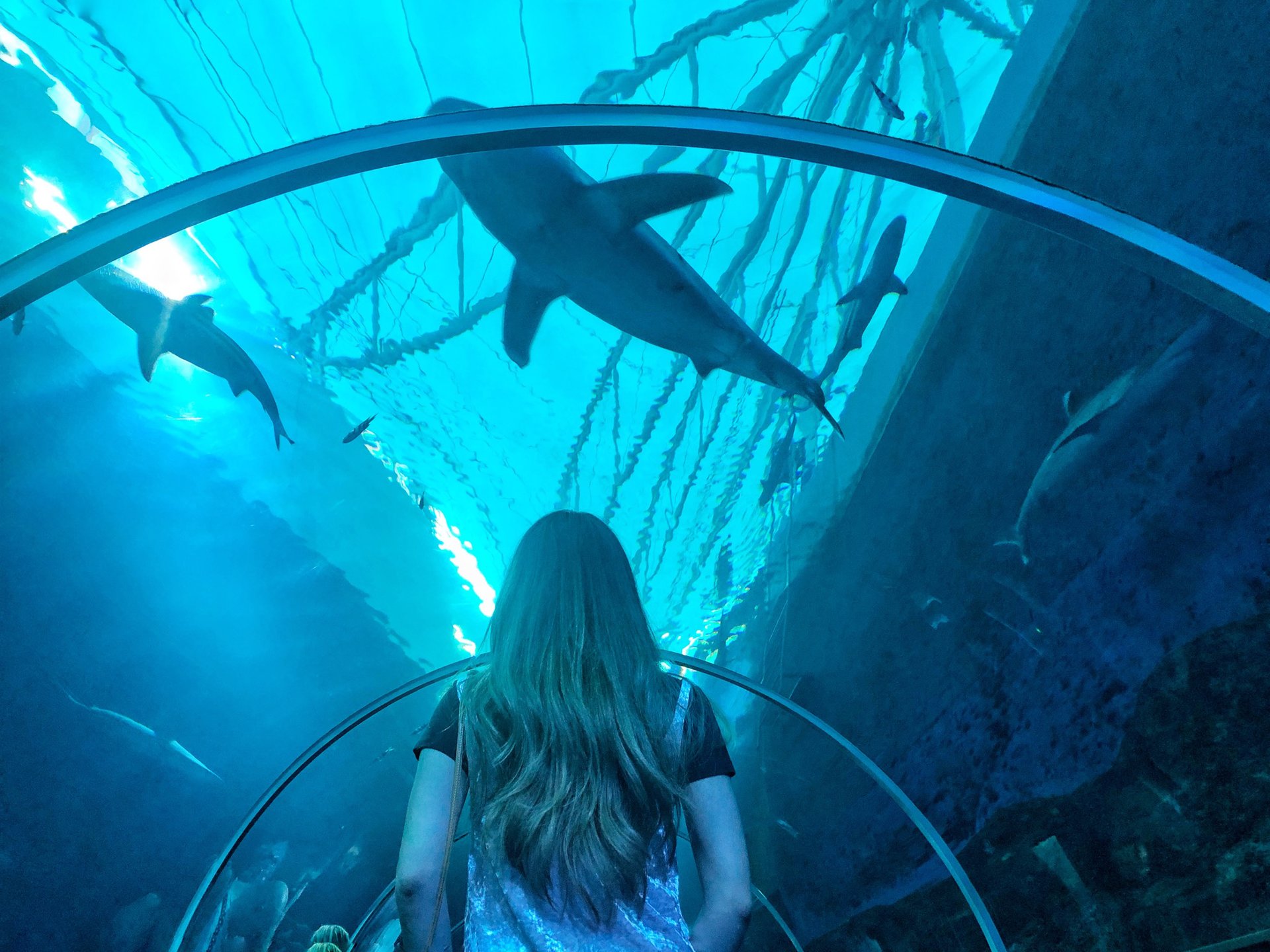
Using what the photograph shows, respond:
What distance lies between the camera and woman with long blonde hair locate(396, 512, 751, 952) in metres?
1.21

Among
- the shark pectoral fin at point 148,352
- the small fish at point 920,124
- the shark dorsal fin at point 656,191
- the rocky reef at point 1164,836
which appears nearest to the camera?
the rocky reef at point 1164,836

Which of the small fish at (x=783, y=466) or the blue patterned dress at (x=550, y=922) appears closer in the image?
the blue patterned dress at (x=550, y=922)

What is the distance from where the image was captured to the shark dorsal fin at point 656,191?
3.40 meters

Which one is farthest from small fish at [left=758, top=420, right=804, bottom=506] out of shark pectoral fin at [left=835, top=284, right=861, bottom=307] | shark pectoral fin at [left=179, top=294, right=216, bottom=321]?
shark pectoral fin at [left=179, top=294, right=216, bottom=321]

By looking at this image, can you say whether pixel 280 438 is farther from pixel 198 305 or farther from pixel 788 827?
pixel 788 827

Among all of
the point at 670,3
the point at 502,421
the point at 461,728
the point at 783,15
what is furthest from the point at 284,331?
the point at 461,728

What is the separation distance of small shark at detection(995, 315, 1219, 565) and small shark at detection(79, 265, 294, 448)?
5751 mm

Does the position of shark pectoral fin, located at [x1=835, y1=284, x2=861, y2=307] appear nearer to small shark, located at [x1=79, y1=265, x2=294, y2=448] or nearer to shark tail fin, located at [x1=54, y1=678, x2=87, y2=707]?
small shark, located at [x1=79, y1=265, x2=294, y2=448]

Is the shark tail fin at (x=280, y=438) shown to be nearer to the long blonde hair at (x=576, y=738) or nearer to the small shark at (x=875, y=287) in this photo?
the small shark at (x=875, y=287)

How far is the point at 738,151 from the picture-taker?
1277mm

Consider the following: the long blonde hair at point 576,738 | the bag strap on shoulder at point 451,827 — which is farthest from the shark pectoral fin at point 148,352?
the bag strap on shoulder at point 451,827

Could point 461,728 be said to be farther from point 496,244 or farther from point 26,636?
point 26,636

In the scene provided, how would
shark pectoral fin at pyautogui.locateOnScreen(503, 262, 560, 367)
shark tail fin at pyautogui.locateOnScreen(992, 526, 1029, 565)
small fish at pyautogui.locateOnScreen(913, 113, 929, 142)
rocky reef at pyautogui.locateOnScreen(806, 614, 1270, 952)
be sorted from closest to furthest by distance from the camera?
rocky reef at pyautogui.locateOnScreen(806, 614, 1270, 952), shark tail fin at pyautogui.locateOnScreen(992, 526, 1029, 565), shark pectoral fin at pyautogui.locateOnScreen(503, 262, 560, 367), small fish at pyautogui.locateOnScreen(913, 113, 929, 142)

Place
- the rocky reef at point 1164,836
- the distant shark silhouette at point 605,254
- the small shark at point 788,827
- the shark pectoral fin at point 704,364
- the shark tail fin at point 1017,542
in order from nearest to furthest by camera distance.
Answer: the rocky reef at point 1164,836
the distant shark silhouette at point 605,254
the shark tail fin at point 1017,542
the shark pectoral fin at point 704,364
the small shark at point 788,827
